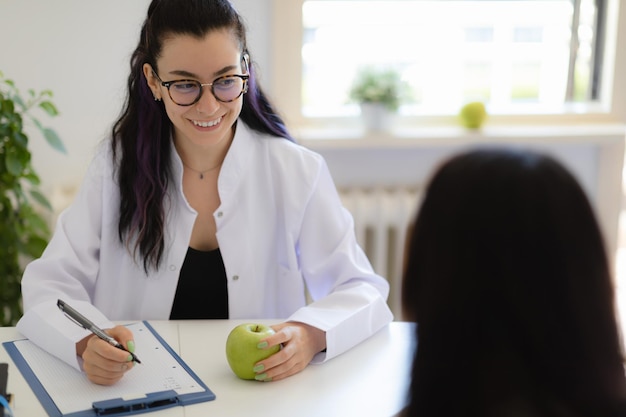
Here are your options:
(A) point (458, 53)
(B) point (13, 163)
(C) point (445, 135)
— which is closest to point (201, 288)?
(B) point (13, 163)

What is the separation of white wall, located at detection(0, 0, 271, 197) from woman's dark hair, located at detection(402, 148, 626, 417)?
188 centimetres

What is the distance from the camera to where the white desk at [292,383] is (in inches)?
53.8

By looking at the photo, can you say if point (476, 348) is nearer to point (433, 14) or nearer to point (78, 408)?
point (78, 408)

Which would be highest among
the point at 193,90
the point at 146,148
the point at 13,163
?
the point at 193,90

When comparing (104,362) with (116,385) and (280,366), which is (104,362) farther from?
(280,366)

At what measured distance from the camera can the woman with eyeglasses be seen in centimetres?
175

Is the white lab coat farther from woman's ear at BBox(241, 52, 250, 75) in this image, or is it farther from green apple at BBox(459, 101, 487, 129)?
green apple at BBox(459, 101, 487, 129)

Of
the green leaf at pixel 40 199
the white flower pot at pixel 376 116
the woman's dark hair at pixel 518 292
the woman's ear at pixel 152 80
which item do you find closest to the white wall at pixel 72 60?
the green leaf at pixel 40 199

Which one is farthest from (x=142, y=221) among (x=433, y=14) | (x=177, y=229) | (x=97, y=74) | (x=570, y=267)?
(x=433, y=14)

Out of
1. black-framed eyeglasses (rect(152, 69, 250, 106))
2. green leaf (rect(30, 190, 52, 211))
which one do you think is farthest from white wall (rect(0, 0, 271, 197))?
black-framed eyeglasses (rect(152, 69, 250, 106))

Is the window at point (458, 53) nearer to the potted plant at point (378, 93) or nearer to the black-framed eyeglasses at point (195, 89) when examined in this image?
the potted plant at point (378, 93)

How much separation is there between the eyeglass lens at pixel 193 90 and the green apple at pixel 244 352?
0.54 m

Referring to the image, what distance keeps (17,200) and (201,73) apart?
1073 millimetres

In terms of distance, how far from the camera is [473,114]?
3035mm
